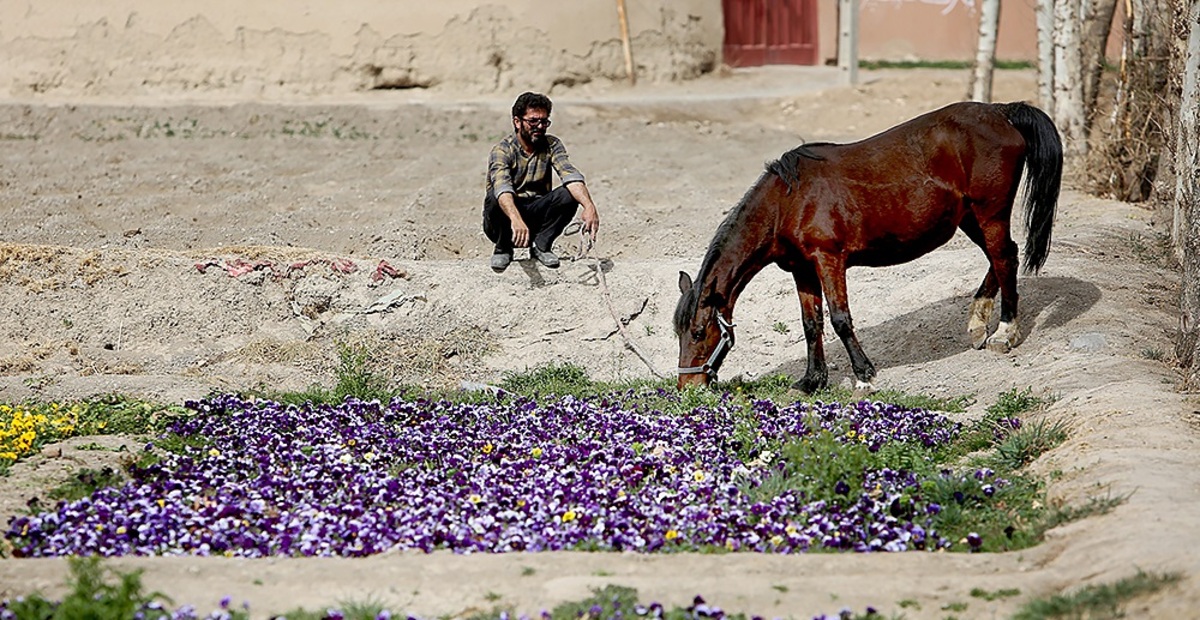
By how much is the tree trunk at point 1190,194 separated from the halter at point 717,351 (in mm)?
2508

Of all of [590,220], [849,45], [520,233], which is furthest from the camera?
[849,45]

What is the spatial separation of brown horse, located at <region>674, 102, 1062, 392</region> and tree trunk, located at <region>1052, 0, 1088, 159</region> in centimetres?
637

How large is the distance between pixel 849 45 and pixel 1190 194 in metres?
13.0

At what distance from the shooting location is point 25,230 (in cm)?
1323

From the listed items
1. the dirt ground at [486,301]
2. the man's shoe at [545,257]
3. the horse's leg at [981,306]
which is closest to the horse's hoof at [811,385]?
the dirt ground at [486,301]

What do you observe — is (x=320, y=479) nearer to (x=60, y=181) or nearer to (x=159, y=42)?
(x=60, y=181)

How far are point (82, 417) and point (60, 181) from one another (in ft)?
27.1

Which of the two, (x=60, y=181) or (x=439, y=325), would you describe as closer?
(x=439, y=325)

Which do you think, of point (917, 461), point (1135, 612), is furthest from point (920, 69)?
point (1135, 612)

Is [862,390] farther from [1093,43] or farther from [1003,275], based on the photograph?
[1093,43]

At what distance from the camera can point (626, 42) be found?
20.7 metres

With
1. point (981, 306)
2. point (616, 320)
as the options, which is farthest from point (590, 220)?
point (981, 306)

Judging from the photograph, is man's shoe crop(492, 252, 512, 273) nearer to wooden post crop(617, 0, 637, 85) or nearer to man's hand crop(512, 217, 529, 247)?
man's hand crop(512, 217, 529, 247)

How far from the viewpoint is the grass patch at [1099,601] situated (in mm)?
4707
